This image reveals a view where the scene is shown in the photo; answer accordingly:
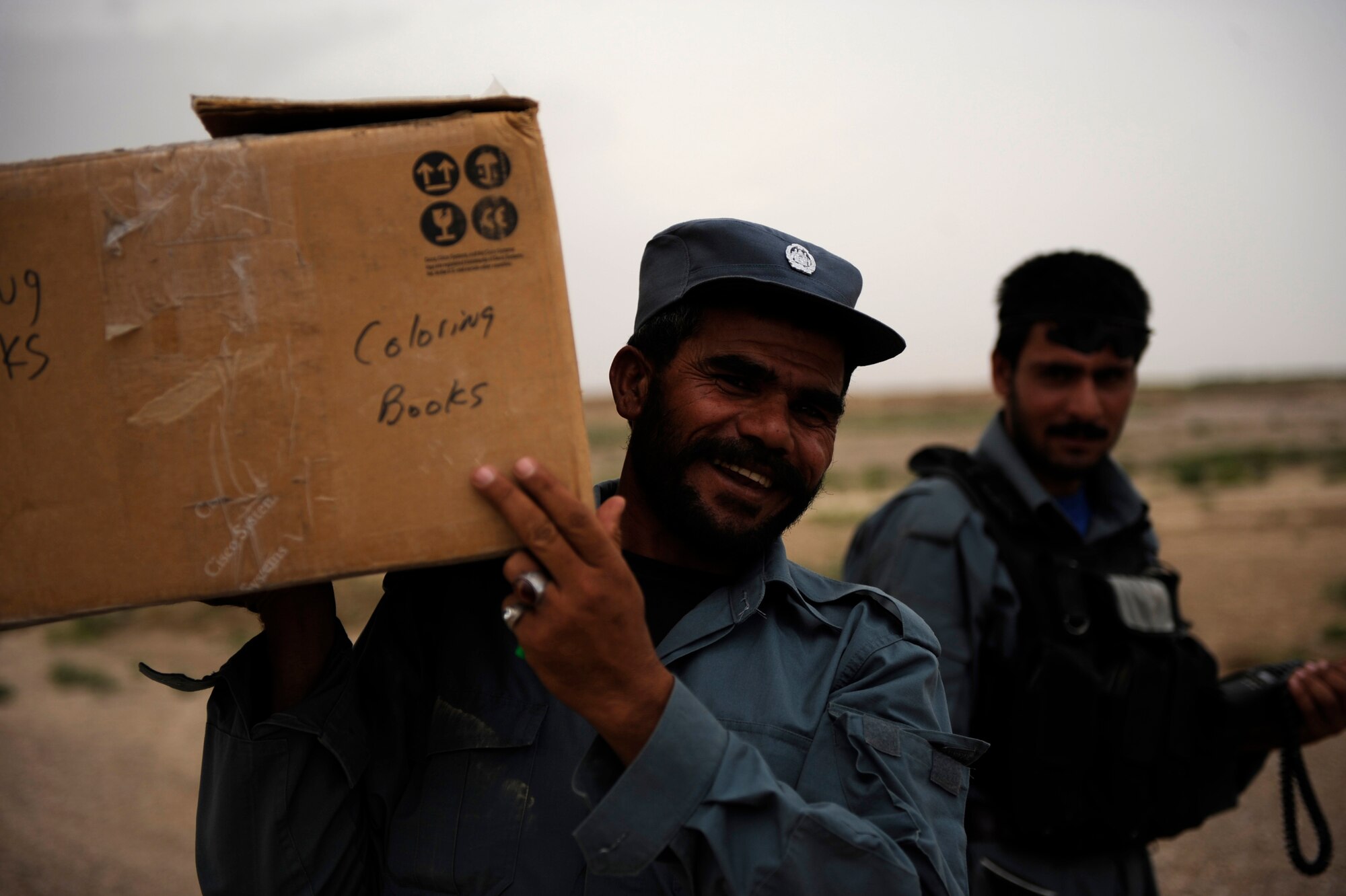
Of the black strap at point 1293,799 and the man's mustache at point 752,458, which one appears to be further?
the black strap at point 1293,799

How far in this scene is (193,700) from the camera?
8820 mm

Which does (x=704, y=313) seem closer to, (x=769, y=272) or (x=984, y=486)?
(x=769, y=272)

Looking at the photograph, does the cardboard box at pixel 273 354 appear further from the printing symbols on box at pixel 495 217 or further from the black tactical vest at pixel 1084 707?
the black tactical vest at pixel 1084 707

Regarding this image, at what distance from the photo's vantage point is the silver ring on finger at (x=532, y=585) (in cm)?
127

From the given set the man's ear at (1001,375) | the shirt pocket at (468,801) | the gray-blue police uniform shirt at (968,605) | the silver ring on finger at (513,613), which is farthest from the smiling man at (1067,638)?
the silver ring on finger at (513,613)

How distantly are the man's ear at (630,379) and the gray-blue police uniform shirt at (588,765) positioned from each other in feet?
1.59

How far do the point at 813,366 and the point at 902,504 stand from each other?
4.76ft

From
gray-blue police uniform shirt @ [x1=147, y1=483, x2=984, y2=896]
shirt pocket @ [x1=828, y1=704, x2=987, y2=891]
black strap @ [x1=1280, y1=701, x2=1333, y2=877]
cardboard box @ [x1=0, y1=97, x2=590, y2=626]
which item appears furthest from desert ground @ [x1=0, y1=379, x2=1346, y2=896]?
cardboard box @ [x1=0, y1=97, x2=590, y2=626]

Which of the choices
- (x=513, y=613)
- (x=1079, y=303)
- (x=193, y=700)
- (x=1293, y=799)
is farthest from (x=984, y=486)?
(x=193, y=700)

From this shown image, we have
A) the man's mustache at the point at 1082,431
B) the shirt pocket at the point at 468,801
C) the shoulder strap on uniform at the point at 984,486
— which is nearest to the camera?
the shirt pocket at the point at 468,801

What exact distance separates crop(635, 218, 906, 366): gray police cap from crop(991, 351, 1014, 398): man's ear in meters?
1.72

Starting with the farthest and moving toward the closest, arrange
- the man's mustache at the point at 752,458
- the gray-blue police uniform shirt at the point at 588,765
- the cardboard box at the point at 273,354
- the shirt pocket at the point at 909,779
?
the man's mustache at the point at 752,458
the shirt pocket at the point at 909,779
the gray-blue police uniform shirt at the point at 588,765
the cardboard box at the point at 273,354

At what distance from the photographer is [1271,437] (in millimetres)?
44062

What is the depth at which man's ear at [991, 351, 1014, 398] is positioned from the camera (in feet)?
11.9
